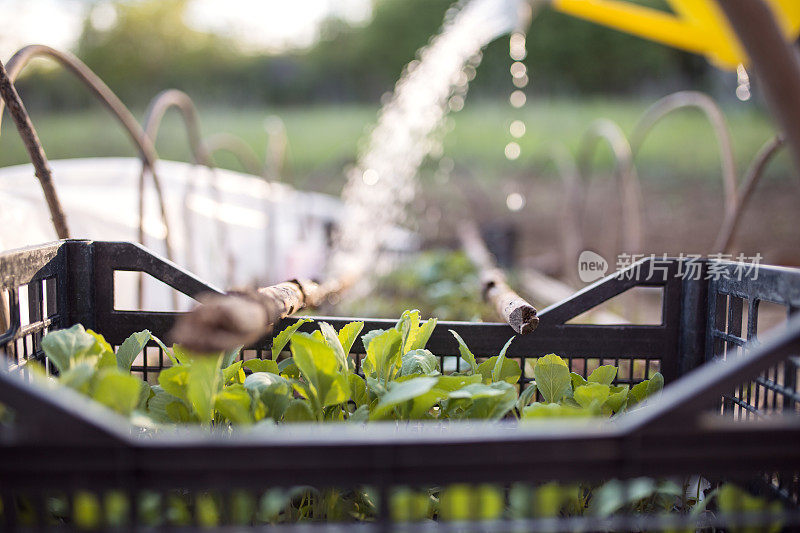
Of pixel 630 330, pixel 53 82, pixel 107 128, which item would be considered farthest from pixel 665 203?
pixel 53 82

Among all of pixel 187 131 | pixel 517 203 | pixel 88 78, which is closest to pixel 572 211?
pixel 517 203

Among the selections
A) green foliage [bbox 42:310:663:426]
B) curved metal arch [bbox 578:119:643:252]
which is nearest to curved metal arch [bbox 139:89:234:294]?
green foliage [bbox 42:310:663:426]

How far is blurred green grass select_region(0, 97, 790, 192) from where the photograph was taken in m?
10.9

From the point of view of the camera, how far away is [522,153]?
12.0 meters

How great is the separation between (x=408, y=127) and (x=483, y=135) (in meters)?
8.59

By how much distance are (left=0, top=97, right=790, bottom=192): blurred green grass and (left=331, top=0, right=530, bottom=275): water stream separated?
6.57 meters

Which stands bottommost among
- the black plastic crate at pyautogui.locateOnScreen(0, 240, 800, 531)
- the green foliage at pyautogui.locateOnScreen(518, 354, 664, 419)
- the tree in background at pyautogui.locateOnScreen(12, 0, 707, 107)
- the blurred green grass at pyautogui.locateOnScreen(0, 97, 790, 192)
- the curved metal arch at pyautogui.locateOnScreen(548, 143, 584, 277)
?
the green foliage at pyautogui.locateOnScreen(518, 354, 664, 419)

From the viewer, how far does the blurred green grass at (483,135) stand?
10947mm

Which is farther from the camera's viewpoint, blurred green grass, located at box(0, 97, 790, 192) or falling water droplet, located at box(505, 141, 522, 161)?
blurred green grass, located at box(0, 97, 790, 192)

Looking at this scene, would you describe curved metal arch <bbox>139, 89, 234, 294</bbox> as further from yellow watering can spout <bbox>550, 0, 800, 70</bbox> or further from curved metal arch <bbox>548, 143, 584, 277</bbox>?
yellow watering can spout <bbox>550, 0, 800, 70</bbox>

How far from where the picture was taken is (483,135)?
1198cm

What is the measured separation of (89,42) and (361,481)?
746 inches

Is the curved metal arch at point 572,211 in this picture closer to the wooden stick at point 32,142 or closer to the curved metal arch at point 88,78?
the curved metal arch at point 88,78

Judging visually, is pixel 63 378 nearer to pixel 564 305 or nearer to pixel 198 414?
pixel 198 414
